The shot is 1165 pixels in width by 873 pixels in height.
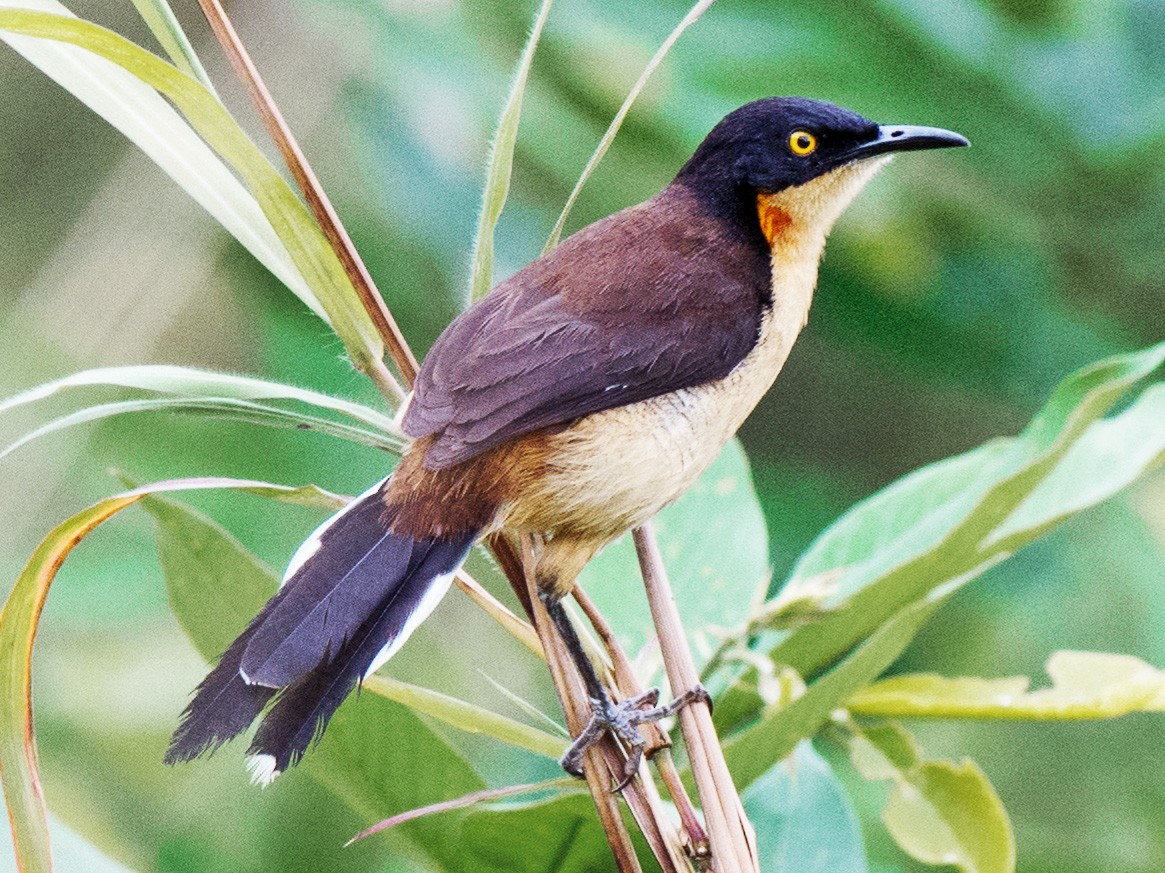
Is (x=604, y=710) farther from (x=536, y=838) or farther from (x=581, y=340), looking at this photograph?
(x=581, y=340)

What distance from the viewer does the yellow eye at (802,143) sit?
1392 mm

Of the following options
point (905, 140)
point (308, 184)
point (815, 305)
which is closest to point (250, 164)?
point (308, 184)

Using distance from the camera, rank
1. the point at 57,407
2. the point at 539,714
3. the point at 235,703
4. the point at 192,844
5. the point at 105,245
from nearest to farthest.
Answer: the point at 235,703 < the point at 539,714 < the point at 192,844 < the point at 105,245 < the point at 57,407

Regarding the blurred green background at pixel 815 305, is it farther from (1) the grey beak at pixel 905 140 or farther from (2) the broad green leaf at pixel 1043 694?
(1) the grey beak at pixel 905 140

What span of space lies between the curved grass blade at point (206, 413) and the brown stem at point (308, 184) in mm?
80

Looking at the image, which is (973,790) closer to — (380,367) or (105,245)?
(380,367)

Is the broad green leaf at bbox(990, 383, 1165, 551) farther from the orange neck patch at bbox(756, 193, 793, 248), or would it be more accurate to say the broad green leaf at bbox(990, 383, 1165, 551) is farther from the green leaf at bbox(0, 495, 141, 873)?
the green leaf at bbox(0, 495, 141, 873)

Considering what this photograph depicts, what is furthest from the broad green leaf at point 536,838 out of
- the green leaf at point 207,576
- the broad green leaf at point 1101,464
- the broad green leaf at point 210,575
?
the broad green leaf at point 1101,464

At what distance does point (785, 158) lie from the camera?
4.58 feet

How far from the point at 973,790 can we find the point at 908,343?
132 centimetres

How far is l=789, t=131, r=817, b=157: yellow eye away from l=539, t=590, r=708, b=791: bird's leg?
54cm

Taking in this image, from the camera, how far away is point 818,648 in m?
1.44

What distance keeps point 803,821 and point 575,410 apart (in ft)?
1.46

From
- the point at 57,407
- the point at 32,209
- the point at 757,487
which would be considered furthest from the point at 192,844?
the point at 32,209
